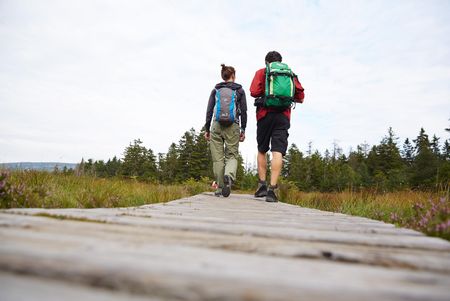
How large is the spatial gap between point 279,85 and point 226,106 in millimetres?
1055

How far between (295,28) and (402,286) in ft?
85.1

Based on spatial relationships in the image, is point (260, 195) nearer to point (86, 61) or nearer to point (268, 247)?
point (268, 247)

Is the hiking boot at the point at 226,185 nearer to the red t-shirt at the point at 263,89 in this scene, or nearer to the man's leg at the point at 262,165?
the man's leg at the point at 262,165

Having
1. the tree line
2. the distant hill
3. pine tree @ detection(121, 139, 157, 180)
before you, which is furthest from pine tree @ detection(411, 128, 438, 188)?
the distant hill

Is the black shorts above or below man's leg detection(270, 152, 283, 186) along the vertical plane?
above

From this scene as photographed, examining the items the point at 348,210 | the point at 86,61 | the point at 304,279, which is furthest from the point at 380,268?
the point at 86,61

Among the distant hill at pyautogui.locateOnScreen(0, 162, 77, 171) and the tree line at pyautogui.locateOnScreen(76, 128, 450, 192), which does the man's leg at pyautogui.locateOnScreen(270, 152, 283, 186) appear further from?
the tree line at pyautogui.locateOnScreen(76, 128, 450, 192)

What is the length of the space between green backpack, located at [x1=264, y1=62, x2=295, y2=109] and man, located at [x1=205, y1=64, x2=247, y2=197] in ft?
2.61

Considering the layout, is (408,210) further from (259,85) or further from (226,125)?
(226,125)

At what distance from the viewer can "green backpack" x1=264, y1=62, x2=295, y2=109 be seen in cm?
440

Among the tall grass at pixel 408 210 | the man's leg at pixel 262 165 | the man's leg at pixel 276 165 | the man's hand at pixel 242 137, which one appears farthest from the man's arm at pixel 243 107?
the tall grass at pixel 408 210

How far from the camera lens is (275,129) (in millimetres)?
4727

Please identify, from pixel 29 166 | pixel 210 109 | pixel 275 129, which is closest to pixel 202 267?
pixel 275 129

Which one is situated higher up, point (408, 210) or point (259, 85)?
point (259, 85)
